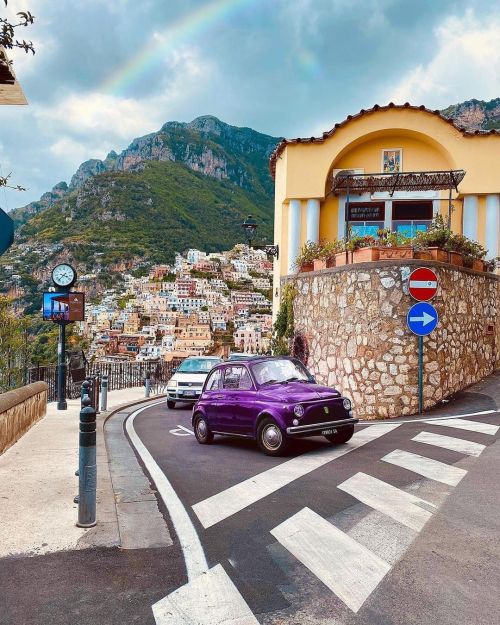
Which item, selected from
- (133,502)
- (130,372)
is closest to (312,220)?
(130,372)

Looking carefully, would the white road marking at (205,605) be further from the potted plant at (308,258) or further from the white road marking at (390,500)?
the potted plant at (308,258)

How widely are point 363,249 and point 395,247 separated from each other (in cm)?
79

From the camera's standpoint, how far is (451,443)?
8492mm

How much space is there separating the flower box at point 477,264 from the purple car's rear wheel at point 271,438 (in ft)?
28.2

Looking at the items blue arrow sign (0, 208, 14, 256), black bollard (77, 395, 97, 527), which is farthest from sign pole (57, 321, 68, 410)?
blue arrow sign (0, 208, 14, 256)

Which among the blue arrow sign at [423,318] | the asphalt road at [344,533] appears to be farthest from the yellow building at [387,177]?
the asphalt road at [344,533]

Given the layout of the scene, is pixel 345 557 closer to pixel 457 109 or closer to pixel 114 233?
pixel 457 109

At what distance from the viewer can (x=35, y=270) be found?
135375 millimetres

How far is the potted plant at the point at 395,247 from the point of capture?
41.0 feet

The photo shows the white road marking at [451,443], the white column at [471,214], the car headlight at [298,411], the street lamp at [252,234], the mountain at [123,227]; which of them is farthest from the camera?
the mountain at [123,227]

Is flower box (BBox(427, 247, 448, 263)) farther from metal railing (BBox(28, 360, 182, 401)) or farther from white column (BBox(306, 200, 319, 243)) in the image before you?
metal railing (BBox(28, 360, 182, 401))

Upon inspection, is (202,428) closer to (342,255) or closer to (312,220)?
(342,255)

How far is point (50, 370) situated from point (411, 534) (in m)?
16.6

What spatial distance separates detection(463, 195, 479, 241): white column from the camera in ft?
66.7
